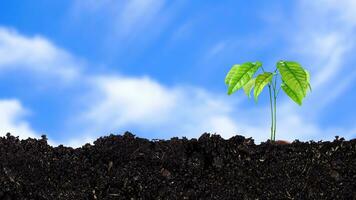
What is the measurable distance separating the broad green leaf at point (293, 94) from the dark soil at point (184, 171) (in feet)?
2.19

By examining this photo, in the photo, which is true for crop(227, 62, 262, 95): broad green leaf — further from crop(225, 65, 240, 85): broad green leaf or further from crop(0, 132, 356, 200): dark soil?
crop(0, 132, 356, 200): dark soil

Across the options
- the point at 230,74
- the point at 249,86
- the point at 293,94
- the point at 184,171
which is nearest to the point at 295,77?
the point at 293,94

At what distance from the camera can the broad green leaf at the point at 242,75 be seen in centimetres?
626

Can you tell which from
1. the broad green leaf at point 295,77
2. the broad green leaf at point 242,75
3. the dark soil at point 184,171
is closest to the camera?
the dark soil at point 184,171

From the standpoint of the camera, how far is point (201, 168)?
5516 mm

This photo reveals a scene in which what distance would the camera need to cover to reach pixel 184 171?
551cm

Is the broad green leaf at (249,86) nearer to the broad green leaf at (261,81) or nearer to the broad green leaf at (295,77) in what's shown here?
the broad green leaf at (261,81)

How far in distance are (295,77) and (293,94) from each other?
168mm

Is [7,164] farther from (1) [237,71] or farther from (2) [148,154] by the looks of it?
(1) [237,71]

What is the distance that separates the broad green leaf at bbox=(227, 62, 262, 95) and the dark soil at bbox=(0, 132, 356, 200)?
77cm

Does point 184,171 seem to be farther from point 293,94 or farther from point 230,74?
point 293,94

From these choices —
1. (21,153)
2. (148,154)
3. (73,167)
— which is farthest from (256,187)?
(21,153)

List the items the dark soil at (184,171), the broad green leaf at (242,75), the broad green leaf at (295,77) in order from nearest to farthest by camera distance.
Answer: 1. the dark soil at (184,171)
2. the broad green leaf at (295,77)
3. the broad green leaf at (242,75)

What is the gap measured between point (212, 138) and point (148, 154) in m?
0.50
